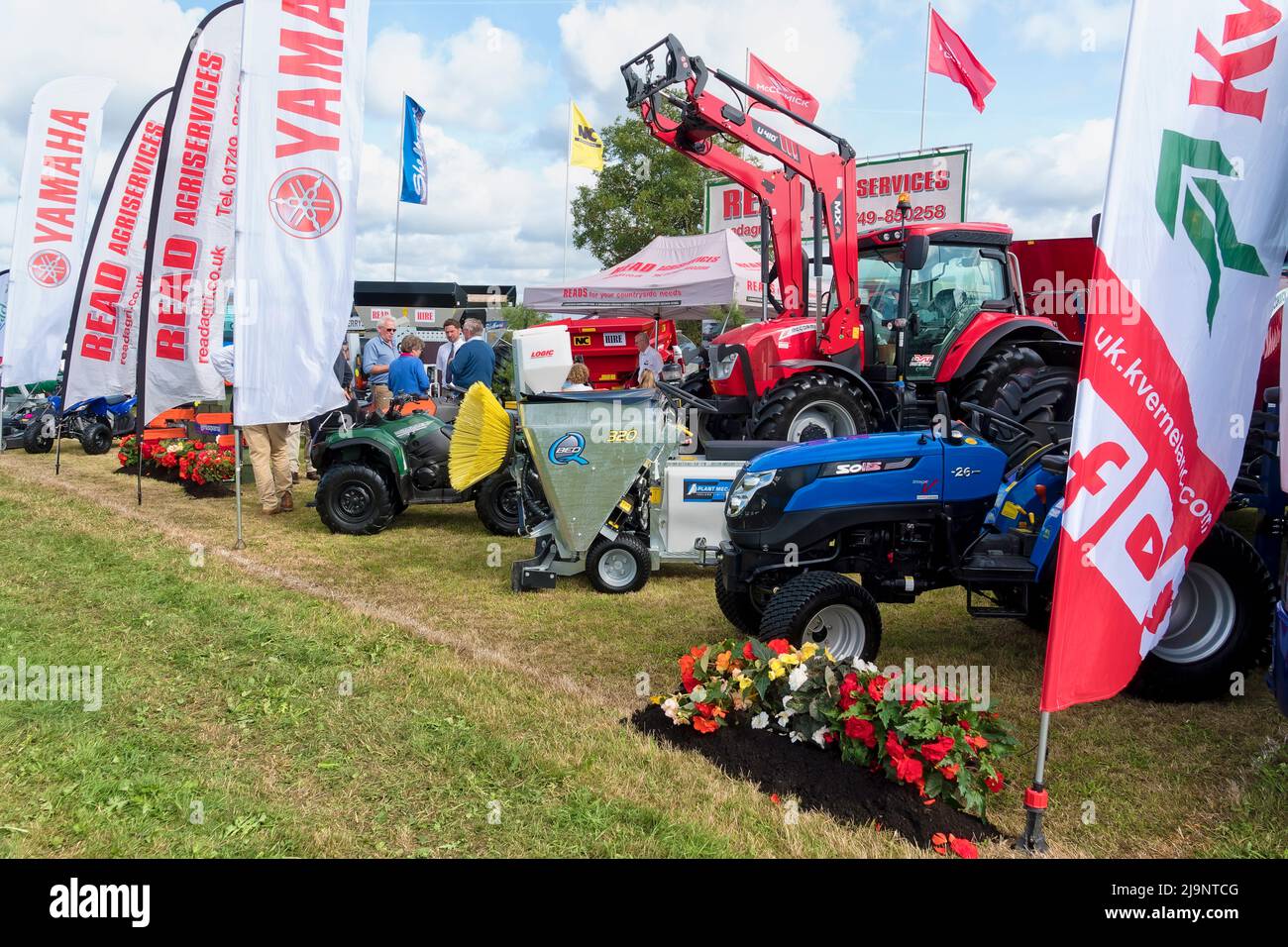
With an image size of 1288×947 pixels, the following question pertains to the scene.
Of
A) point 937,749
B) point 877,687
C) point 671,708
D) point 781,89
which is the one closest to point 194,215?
point 671,708

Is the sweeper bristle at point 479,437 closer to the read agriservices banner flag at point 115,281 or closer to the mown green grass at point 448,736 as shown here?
the mown green grass at point 448,736

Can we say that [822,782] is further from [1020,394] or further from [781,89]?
[781,89]

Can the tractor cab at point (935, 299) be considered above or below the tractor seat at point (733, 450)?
above

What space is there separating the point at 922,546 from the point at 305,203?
525cm

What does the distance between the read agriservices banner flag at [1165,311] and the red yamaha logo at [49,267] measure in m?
12.8

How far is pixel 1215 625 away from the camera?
4.21 metres

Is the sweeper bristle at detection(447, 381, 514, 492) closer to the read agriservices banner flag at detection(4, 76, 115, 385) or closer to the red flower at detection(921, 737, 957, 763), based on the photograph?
the red flower at detection(921, 737, 957, 763)

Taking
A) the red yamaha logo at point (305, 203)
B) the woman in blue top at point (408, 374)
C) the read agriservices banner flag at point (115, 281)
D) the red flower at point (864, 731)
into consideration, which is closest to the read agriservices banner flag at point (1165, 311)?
the red flower at point (864, 731)

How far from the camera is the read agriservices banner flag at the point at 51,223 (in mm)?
11883

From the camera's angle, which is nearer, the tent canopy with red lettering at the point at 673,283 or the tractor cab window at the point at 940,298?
the tractor cab window at the point at 940,298

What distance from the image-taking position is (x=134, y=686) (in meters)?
4.34
